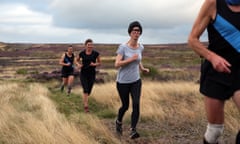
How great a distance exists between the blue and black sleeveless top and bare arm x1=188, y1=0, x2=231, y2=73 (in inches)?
2.2

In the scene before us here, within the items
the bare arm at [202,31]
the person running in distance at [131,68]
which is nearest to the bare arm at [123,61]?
the person running in distance at [131,68]

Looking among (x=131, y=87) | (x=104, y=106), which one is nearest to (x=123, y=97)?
(x=131, y=87)

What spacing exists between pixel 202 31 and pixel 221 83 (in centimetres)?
49

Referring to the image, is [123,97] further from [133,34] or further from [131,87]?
[133,34]

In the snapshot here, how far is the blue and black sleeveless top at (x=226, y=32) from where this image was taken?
4.09m

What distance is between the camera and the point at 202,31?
14.0 feet

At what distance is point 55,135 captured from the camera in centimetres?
620

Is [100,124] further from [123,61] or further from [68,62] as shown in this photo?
[68,62]

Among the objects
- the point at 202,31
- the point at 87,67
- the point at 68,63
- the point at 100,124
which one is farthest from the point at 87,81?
the point at 202,31

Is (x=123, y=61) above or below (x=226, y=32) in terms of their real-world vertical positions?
below

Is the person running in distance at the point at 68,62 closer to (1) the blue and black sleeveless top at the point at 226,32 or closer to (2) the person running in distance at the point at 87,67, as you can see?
(2) the person running in distance at the point at 87,67

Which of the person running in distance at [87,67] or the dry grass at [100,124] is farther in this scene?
the person running in distance at [87,67]

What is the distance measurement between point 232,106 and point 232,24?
17.5 feet

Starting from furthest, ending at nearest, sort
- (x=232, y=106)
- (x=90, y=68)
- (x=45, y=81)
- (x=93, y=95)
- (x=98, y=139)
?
1. (x=45, y=81)
2. (x=93, y=95)
3. (x=90, y=68)
4. (x=232, y=106)
5. (x=98, y=139)
